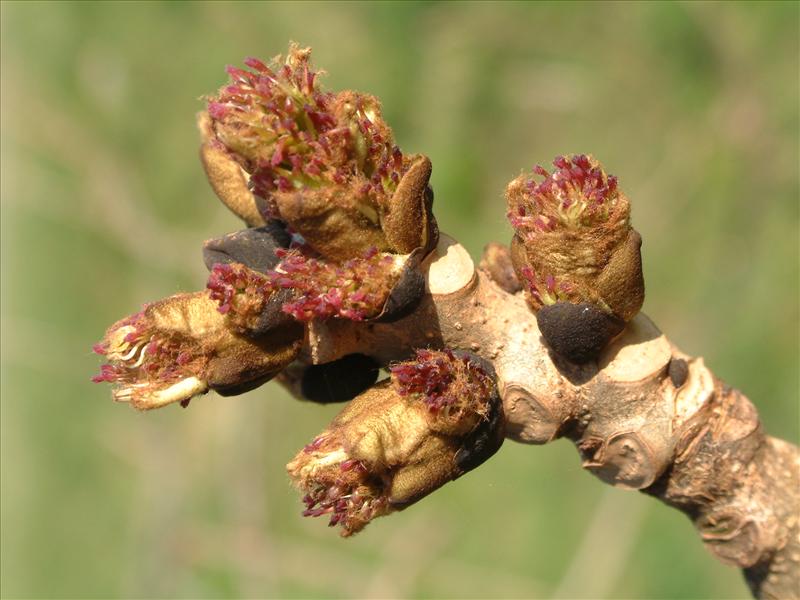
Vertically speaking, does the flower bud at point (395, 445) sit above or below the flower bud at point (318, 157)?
below

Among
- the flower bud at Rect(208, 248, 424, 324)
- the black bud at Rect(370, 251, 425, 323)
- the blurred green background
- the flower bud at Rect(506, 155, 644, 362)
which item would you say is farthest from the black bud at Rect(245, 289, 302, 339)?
the blurred green background

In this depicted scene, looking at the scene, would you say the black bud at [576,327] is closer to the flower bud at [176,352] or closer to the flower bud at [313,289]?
the flower bud at [313,289]

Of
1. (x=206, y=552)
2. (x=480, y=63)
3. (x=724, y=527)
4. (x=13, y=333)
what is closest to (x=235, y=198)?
(x=724, y=527)

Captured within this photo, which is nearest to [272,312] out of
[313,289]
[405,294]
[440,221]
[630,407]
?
[313,289]

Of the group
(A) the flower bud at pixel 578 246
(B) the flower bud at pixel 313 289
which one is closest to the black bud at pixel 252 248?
(B) the flower bud at pixel 313 289

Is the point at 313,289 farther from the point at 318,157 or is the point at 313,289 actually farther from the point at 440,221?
the point at 440,221

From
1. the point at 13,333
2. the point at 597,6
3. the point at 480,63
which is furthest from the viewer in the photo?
the point at 13,333

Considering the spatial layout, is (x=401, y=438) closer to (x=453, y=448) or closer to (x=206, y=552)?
(x=453, y=448)
